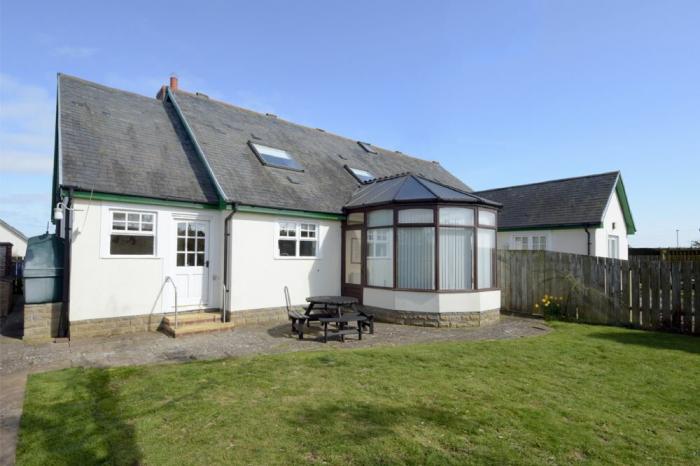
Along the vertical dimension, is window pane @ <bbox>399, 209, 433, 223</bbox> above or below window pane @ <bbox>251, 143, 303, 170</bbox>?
below

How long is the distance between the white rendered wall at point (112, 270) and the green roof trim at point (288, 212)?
1.26 meters

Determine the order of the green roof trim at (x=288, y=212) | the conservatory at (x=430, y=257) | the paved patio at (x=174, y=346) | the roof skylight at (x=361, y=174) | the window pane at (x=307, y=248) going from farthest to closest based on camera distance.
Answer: the roof skylight at (x=361, y=174)
the window pane at (x=307, y=248)
the conservatory at (x=430, y=257)
the green roof trim at (x=288, y=212)
the paved patio at (x=174, y=346)

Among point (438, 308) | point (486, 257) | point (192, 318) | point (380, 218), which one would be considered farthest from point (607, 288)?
point (192, 318)

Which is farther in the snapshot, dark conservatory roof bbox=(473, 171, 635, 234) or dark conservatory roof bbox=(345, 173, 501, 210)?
dark conservatory roof bbox=(473, 171, 635, 234)

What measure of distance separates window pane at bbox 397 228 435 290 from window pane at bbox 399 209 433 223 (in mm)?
256

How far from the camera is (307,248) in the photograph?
1280cm

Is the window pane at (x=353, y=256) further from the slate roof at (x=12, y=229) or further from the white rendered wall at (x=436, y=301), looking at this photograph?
the slate roof at (x=12, y=229)

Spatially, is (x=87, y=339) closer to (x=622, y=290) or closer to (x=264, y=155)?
(x=264, y=155)

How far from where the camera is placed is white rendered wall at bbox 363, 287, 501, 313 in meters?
11.2

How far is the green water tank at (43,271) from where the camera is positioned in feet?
29.3

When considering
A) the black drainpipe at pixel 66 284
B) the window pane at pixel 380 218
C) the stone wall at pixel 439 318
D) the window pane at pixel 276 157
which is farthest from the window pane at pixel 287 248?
the black drainpipe at pixel 66 284

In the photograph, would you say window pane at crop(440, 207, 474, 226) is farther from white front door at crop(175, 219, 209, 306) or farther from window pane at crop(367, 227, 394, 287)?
white front door at crop(175, 219, 209, 306)

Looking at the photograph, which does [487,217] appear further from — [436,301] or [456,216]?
[436,301]

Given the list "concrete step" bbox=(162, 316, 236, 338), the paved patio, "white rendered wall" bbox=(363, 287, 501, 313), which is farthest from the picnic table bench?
"concrete step" bbox=(162, 316, 236, 338)
